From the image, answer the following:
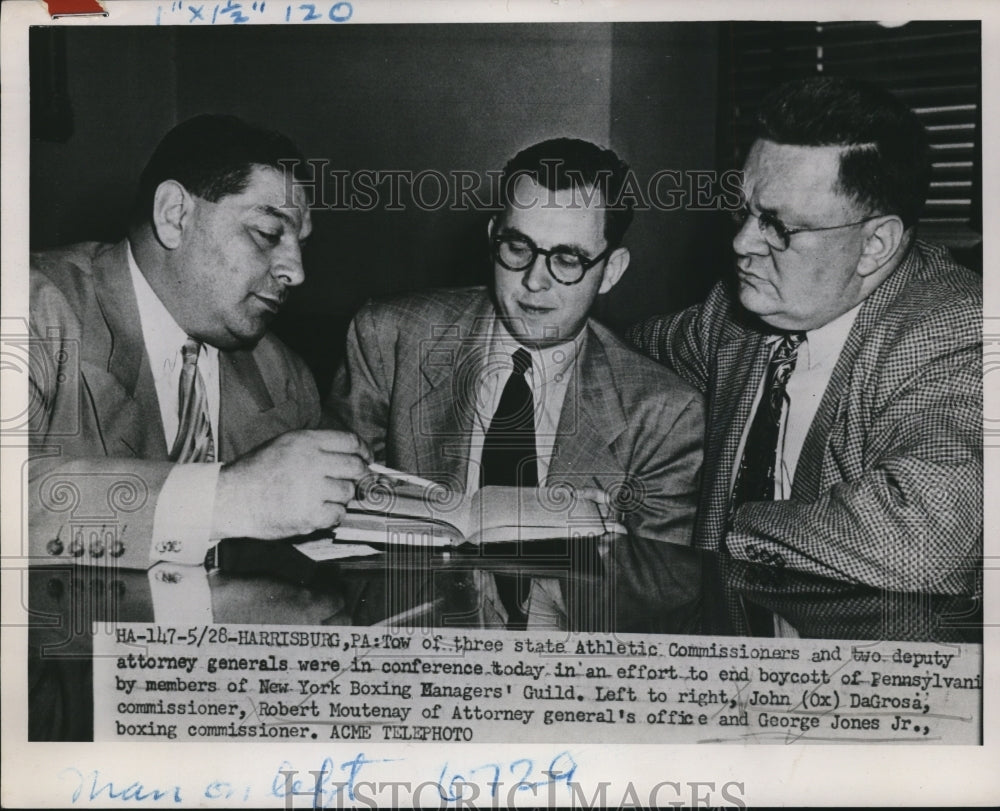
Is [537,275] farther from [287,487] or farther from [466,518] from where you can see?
[287,487]

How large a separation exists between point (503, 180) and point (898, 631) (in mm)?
829

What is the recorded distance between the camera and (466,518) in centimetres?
142

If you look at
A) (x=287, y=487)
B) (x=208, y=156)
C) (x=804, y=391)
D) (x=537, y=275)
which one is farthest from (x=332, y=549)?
(x=804, y=391)

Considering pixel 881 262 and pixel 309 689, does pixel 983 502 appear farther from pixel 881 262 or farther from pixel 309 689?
pixel 309 689

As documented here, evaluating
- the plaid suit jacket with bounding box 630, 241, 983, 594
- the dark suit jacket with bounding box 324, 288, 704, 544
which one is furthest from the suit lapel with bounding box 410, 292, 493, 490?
the plaid suit jacket with bounding box 630, 241, 983, 594

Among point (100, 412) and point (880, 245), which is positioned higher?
point (880, 245)

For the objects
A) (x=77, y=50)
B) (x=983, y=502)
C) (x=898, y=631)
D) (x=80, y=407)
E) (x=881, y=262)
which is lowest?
(x=898, y=631)

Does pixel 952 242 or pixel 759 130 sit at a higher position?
pixel 759 130

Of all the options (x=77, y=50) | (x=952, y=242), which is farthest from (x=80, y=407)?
(x=952, y=242)

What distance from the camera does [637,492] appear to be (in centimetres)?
142

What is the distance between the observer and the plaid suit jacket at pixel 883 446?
53.0 inches

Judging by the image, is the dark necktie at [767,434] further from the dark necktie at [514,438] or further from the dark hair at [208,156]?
the dark hair at [208,156]

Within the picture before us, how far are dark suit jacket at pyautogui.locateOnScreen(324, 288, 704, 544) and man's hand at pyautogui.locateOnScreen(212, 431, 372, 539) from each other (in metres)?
0.05

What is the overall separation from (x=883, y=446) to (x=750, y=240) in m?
0.33
